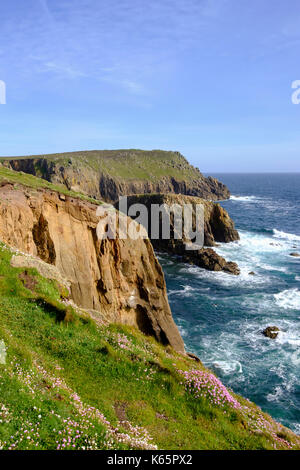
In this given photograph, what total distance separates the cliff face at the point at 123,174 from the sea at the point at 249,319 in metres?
77.0

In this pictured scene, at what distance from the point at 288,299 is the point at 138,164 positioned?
136m

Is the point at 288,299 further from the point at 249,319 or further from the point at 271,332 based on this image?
the point at 271,332

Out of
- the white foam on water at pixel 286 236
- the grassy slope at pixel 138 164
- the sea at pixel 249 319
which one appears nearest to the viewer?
the sea at pixel 249 319

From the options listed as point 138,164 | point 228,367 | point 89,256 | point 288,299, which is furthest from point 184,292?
point 138,164

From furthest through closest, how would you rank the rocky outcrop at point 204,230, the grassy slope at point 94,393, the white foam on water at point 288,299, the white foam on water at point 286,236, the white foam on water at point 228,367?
1. the white foam on water at point 286,236
2. the rocky outcrop at point 204,230
3. the white foam on water at point 288,299
4. the white foam on water at point 228,367
5. the grassy slope at point 94,393

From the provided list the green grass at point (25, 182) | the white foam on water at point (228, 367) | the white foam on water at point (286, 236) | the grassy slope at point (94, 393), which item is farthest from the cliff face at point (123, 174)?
the grassy slope at point (94, 393)

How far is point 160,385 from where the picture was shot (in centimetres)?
1211

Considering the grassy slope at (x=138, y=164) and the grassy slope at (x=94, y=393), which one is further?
the grassy slope at (x=138, y=164)

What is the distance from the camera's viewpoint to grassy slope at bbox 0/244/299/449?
8.32m

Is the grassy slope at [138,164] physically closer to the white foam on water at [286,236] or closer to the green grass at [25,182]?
the white foam on water at [286,236]

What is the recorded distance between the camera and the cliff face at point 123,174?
12862cm

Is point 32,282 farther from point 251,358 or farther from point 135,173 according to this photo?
point 135,173

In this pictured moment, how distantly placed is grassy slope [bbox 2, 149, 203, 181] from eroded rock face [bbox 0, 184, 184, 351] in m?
113
